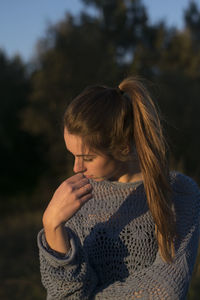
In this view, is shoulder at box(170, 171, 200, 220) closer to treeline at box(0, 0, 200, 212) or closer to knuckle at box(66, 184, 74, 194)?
knuckle at box(66, 184, 74, 194)

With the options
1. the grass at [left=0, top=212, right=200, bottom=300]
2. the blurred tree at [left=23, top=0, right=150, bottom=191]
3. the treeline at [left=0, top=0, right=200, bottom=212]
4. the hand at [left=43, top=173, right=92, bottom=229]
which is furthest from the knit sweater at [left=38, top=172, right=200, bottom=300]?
the blurred tree at [left=23, top=0, right=150, bottom=191]

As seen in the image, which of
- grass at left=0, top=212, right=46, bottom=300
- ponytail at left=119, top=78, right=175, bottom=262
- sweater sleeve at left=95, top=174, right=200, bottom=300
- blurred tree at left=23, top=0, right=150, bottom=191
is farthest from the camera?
blurred tree at left=23, top=0, right=150, bottom=191

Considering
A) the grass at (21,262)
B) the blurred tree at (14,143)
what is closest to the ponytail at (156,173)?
the grass at (21,262)

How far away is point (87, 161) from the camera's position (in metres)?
1.57

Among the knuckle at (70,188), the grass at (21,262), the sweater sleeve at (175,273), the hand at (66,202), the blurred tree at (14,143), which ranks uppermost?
the blurred tree at (14,143)

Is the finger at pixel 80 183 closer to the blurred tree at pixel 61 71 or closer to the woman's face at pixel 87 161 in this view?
the woman's face at pixel 87 161

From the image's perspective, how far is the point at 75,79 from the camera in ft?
39.9

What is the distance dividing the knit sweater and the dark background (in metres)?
5.29

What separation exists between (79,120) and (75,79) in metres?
10.8

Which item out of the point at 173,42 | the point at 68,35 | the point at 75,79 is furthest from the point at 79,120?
the point at 173,42

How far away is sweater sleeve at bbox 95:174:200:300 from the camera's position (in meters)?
1.37

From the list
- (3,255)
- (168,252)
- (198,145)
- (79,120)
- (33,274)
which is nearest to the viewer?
(168,252)

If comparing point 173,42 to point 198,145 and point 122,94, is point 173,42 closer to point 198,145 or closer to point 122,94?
point 198,145

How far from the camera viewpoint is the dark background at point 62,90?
→ 9.84 m
